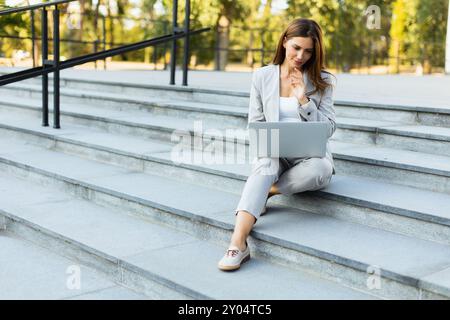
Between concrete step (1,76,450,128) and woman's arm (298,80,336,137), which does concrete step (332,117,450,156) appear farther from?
woman's arm (298,80,336,137)

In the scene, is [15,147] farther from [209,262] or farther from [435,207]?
[435,207]

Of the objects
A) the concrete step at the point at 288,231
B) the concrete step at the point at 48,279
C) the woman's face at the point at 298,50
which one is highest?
the woman's face at the point at 298,50

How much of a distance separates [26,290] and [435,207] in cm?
199

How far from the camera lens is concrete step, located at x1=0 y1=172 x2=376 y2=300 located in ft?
9.21

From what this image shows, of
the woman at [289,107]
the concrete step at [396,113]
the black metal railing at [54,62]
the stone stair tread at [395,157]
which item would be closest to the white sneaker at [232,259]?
the woman at [289,107]

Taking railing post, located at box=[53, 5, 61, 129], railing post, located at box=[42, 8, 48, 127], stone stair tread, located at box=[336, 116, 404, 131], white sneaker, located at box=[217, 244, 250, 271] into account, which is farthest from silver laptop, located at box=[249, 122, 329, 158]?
railing post, located at box=[42, 8, 48, 127]

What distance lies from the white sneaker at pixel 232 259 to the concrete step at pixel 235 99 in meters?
1.85

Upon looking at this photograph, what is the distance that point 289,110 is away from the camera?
340cm

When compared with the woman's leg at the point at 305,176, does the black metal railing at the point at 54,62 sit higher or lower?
higher

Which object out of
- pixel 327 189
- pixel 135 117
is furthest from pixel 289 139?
pixel 135 117

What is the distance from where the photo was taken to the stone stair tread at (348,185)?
310 centimetres

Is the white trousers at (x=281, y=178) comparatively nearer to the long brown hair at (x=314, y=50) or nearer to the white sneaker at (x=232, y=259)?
the white sneaker at (x=232, y=259)

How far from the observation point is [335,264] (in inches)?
112

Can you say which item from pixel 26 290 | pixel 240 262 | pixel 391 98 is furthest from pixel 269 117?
pixel 391 98
